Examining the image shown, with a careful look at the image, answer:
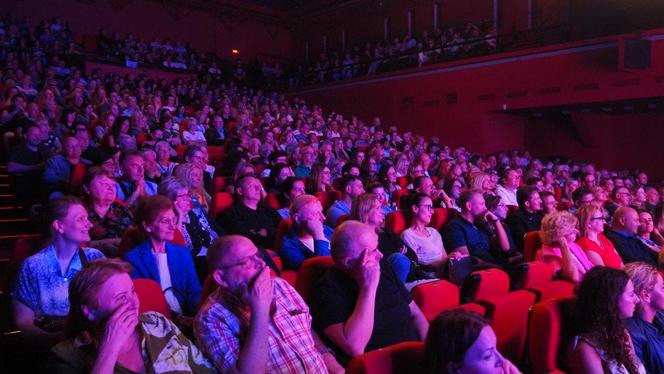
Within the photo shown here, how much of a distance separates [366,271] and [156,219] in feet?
2.64

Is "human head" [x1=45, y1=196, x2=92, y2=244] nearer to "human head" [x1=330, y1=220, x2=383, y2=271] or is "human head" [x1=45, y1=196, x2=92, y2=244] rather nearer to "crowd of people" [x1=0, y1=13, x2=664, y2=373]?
"crowd of people" [x1=0, y1=13, x2=664, y2=373]

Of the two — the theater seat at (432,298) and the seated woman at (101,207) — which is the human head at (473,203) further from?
the seated woman at (101,207)

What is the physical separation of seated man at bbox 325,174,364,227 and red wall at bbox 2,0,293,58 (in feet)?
32.2

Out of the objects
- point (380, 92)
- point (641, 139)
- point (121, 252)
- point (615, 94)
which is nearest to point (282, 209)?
point (121, 252)

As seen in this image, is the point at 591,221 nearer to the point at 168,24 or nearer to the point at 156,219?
the point at 156,219

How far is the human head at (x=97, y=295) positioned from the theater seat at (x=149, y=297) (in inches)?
11.7

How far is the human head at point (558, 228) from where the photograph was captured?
2732 mm

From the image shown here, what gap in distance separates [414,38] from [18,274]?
1050 cm

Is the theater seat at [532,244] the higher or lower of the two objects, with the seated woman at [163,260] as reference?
lower

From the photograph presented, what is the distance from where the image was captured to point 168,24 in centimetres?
1278

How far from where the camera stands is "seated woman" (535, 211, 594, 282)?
8.75ft

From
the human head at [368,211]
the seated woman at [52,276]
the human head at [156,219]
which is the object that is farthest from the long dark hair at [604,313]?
the seated woman at [52,276]

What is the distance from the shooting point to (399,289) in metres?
1.88

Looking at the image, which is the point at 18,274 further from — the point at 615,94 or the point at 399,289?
the point at 615,94
